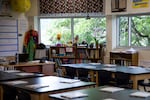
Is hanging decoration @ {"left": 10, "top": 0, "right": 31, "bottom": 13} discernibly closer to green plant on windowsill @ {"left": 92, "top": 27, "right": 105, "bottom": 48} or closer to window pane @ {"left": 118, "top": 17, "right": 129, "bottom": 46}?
green plant on windowsill @ {"left": 92, "top": 27, "right": 105, "bottom": 48}

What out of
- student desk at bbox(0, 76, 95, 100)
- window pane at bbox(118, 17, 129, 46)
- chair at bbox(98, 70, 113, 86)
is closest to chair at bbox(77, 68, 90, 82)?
chair at bbox(98, 70, 113, 86)

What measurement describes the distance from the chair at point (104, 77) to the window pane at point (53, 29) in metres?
3.72

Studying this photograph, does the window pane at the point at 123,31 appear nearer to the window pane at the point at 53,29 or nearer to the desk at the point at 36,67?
the window pane at the point at 53,29

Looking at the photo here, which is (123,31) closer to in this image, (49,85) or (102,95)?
(49,85)

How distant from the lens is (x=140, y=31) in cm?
798

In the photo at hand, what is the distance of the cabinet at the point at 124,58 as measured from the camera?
7.52 meters

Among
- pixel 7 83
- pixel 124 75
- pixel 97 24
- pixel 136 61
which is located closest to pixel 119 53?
pixel 136 61

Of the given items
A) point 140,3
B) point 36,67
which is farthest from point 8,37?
point 140,3

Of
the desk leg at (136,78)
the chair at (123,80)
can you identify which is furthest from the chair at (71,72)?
the desk leg at (136,78)

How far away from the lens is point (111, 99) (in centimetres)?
296

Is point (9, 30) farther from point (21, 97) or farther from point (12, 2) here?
point (21, 97)

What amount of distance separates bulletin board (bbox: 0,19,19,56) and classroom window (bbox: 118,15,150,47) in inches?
118

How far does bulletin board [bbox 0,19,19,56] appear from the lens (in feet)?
24.7

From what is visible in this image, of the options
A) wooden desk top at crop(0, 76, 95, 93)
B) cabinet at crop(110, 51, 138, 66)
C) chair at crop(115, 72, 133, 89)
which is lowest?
chair at crop(115, 72, 133, 89)
